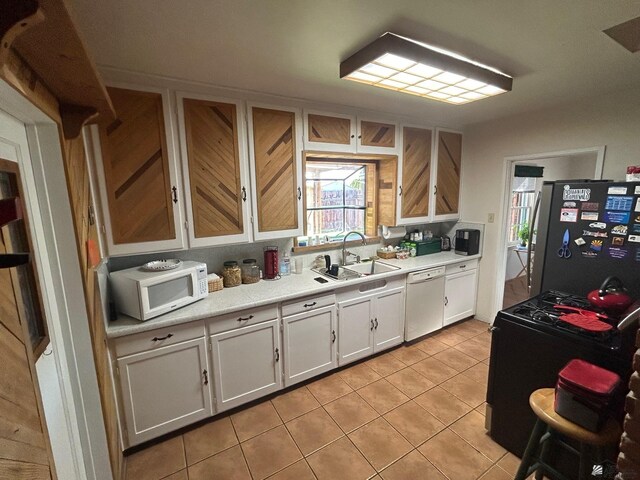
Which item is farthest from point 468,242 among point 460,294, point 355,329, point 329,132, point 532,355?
point 329,132

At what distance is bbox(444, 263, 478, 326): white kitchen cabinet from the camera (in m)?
3.26

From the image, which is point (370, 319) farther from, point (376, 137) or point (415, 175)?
point (376, 137)

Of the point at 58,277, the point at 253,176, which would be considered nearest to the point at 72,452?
the point at 58,277

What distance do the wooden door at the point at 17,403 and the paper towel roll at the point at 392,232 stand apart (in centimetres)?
300

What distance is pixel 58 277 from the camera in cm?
122

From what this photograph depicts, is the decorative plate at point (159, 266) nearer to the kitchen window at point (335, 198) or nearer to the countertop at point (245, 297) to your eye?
the countertop at point (245, 297)

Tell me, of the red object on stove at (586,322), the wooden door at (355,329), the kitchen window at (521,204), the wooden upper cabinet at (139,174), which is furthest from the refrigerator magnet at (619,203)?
the kitchen window at (521,204)

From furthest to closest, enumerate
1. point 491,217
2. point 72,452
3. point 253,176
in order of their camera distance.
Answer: point 491,217 → point 253,176 → point 72,452

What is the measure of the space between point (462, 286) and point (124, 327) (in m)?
3.31

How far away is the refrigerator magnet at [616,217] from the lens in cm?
177

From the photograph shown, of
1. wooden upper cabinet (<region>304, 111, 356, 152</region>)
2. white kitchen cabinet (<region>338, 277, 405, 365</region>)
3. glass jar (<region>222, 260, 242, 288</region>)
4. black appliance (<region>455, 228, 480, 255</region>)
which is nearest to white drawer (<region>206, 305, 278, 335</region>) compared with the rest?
glass jar (<region>222, 260, 242, 288</region>)

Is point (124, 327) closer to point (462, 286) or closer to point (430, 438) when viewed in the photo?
point (430, 438)

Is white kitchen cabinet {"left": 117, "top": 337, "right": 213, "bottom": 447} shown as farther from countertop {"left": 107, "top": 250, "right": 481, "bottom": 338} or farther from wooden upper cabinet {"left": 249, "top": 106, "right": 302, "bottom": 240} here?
wooden upper cabinet {"left": 249, "top": 106, "right": 302, "bottom": 240}

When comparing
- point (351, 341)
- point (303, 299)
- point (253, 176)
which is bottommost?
point (351, 341)
